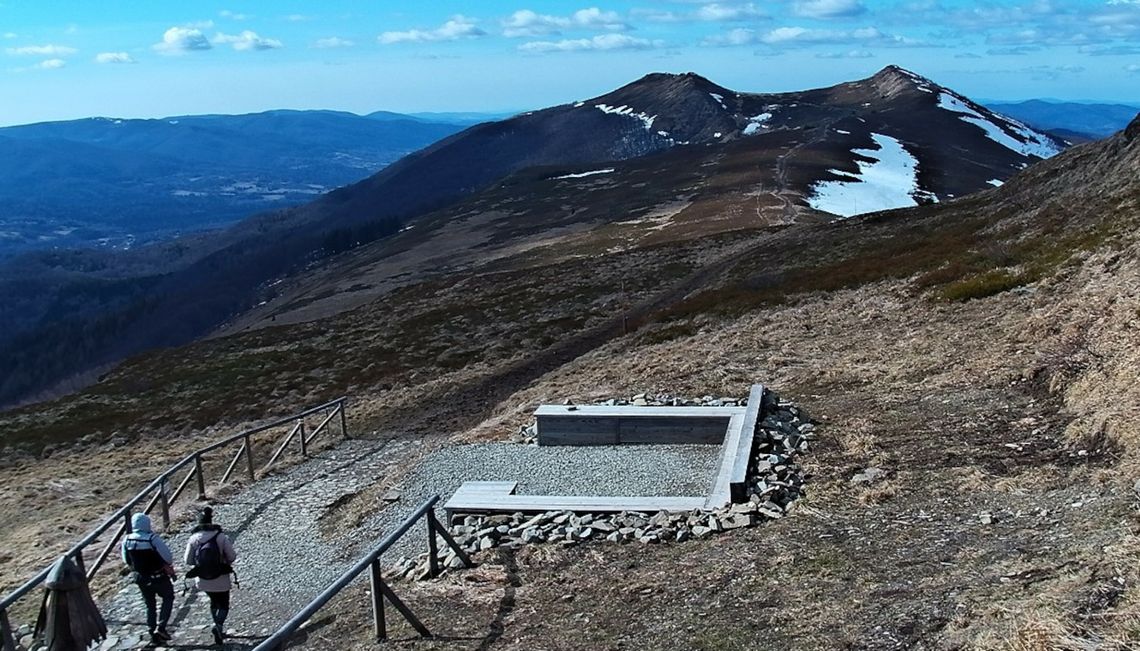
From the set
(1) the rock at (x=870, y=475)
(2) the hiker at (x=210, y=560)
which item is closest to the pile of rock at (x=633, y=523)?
(1) the rock at (x=870, y=475)

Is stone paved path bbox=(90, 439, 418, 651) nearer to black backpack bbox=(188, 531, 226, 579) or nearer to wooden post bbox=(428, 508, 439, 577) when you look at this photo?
black backpack bbox=(188, 531, 226, 579)

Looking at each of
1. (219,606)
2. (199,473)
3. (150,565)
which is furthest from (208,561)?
(199,473)

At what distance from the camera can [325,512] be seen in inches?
822

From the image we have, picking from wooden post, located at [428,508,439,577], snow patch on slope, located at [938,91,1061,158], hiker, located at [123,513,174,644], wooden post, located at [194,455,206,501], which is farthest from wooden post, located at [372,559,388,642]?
snow patch on slope, located at [938,91,1061,158]

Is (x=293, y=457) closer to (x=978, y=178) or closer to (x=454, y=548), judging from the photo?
(x=454, y=548)

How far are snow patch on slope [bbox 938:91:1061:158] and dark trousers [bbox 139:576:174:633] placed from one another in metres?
162

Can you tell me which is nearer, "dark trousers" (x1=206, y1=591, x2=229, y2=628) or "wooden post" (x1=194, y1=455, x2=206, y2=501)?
"dark trousers" (x1=206, y1=591, x2=229, y2=628)

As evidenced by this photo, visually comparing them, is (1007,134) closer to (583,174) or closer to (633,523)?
(583,174)

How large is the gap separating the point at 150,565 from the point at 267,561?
4124 mm

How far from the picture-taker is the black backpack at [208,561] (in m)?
13.9

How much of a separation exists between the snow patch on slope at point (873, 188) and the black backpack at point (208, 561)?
74403 millimetres

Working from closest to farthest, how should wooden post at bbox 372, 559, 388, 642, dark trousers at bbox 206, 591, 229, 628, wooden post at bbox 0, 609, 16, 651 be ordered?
1. wooden post at bbox 372, 559, 388, 642
2. wooden post at bbox 0, 609, 16, 651
3. dark trousers at bbox 206, 591, 229, 628

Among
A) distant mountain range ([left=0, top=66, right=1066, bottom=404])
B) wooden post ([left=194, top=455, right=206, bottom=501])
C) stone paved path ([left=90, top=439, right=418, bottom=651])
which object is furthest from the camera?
distant mountain range ([left=0, top=66, right=1066, bottom=404])

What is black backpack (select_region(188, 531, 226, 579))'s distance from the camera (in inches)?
548
